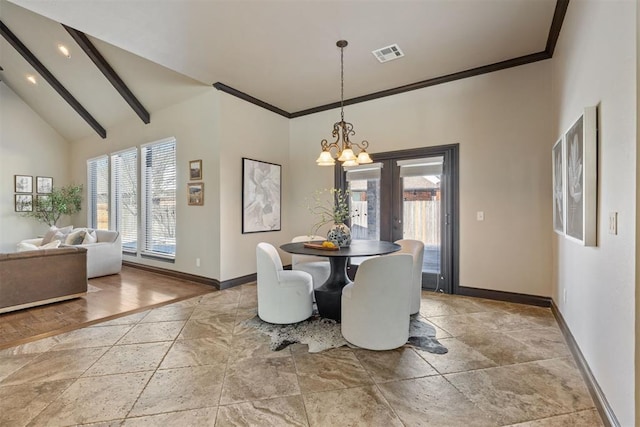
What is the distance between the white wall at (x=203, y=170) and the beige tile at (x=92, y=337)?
1607 mm

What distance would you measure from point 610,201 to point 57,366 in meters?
3.82

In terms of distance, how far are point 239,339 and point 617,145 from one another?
2.95 meters

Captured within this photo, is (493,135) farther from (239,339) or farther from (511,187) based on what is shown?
(239,339)

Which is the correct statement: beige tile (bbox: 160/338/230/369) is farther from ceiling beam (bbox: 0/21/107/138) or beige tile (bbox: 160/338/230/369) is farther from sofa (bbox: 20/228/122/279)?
ceiling beam (bbox: 0/21/107/138)

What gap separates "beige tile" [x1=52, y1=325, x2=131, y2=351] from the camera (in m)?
2.58

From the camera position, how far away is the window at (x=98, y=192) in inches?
265

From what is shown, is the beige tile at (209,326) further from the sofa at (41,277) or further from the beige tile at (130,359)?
the sofa at (41,277)

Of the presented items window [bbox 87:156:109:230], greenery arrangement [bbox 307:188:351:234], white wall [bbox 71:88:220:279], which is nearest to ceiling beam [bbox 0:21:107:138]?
window [bbox 87:156:109:230]

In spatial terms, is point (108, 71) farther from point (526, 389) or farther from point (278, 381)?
point (526, 389)

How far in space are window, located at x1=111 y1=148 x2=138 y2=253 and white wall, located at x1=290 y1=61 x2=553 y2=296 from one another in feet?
16.8

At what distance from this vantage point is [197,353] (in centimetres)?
245

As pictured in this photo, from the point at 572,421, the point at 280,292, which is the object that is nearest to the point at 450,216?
the point at 280,292

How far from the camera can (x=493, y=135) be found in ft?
12.5

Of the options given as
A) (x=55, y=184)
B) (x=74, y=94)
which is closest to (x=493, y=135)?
(x=74, y=94)
